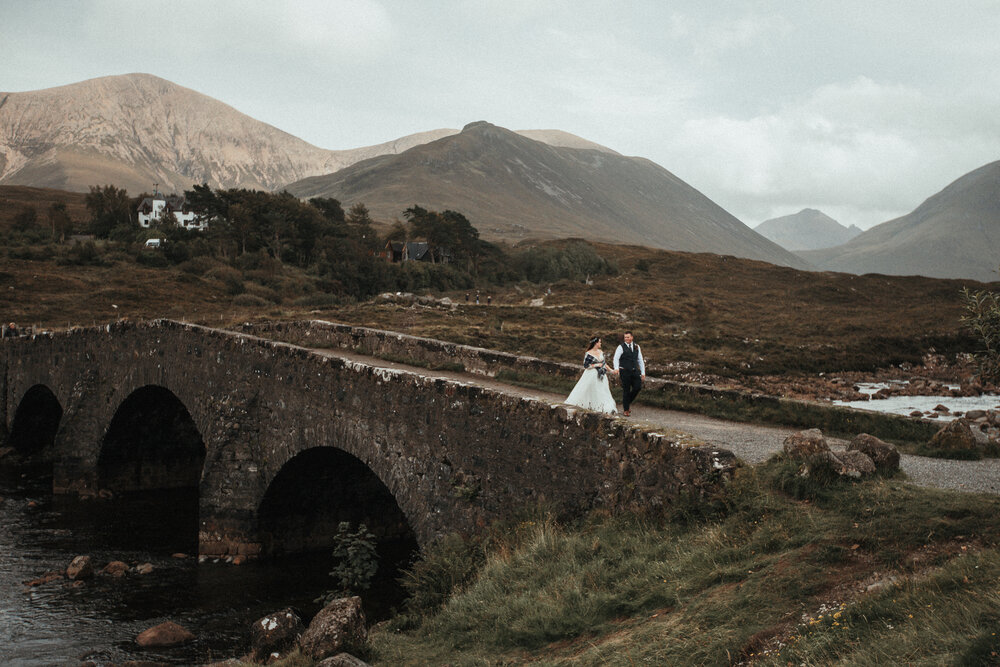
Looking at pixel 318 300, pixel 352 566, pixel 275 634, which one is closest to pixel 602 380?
pixel 352 566

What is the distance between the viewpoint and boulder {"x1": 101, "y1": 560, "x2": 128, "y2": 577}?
16.4 metres

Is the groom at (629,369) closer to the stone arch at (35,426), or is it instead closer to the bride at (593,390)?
the bride at (593,390)

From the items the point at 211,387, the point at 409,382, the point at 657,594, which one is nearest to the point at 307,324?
the point at 211,387

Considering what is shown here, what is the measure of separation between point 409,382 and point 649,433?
16.2 feet

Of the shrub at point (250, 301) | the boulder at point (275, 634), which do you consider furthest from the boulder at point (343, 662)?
the shrub at point (250, 301)

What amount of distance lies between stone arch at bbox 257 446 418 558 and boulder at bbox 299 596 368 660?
707 centimetres

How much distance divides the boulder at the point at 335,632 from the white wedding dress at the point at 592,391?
5153 mm

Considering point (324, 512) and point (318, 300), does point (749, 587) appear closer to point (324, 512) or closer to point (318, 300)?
point (324, 512)

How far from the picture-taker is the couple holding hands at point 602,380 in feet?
41.1

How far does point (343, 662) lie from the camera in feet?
25.5

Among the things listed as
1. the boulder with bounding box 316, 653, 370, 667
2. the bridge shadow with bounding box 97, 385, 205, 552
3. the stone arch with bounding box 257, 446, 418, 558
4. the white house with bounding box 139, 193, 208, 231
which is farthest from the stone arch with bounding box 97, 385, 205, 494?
the white house with bounding box 139, 193, 208, 231

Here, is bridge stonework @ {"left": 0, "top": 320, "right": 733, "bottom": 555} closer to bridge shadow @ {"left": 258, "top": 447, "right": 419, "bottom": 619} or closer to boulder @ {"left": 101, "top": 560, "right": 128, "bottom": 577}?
bridge shadow @ {"left": 258, "top": 447, "right": 419, "bottom": 619}

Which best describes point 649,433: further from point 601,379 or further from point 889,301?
point 889,301

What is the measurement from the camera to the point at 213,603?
1480cm
